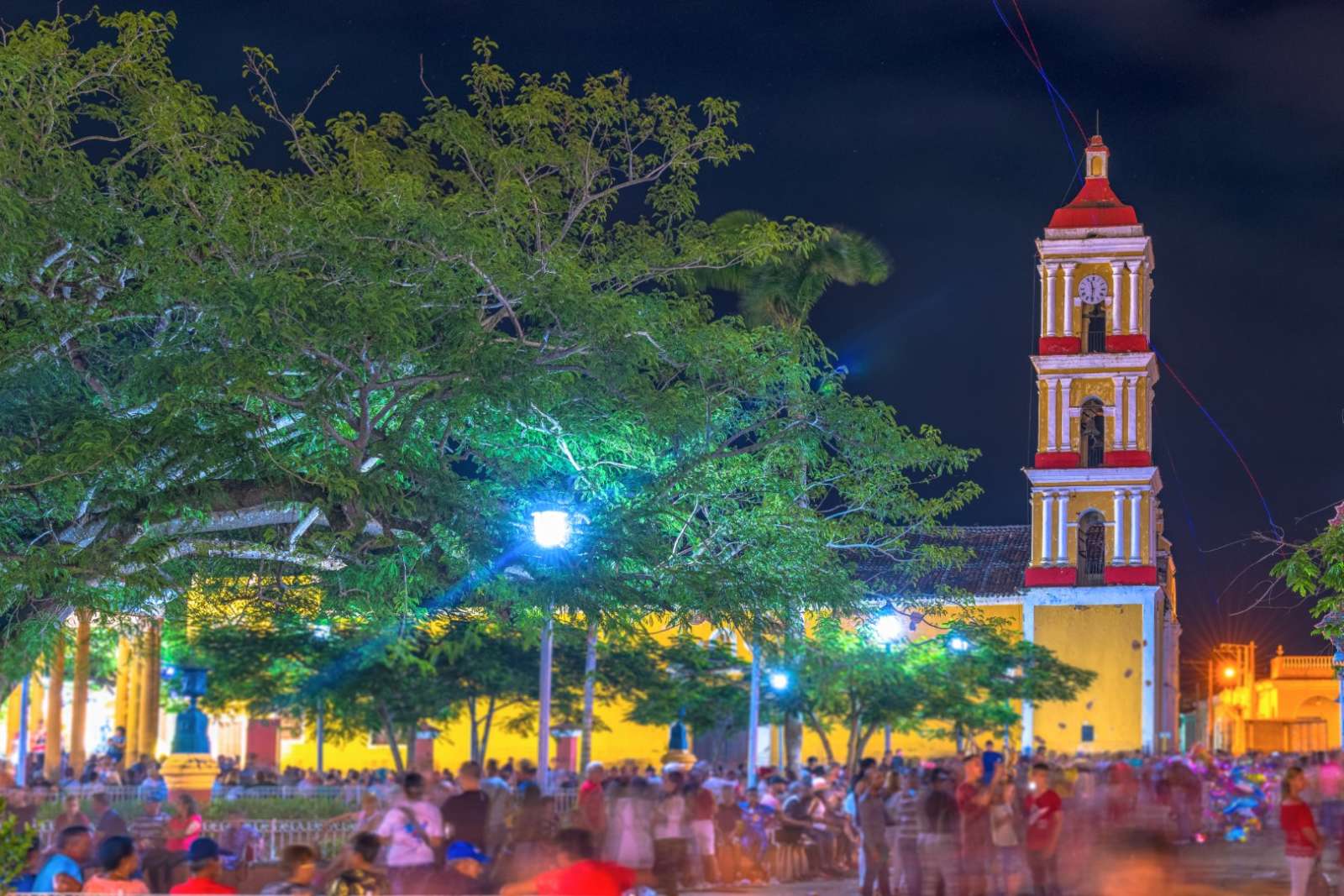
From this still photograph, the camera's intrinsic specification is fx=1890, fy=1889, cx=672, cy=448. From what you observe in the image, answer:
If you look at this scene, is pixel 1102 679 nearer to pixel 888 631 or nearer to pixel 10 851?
pixel 888 631

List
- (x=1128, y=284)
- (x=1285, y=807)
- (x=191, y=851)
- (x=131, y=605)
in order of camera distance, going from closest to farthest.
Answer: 1. (x=191, y=851)
2. (x=1285, y=807)
3. (x=131, y=605)
4. (x=1128, y=284)

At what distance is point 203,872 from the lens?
11539mm

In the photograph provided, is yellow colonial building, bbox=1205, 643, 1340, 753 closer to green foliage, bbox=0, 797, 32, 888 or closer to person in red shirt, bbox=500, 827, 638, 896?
person in red shirt, bbox=500, 827, 638, 896

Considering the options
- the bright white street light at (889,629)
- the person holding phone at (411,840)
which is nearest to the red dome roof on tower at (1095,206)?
the bright white street light at (889,629)

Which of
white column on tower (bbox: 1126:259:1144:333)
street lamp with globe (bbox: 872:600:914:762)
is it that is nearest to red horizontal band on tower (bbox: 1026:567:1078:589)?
white column on tower (bbox: 1126:259:1144:333)

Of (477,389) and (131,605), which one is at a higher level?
(477,389)

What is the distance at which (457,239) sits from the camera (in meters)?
16.8

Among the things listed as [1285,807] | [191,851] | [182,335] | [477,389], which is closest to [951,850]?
[1285,807]

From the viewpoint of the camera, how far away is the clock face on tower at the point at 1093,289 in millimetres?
52906

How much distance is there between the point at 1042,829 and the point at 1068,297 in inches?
1513

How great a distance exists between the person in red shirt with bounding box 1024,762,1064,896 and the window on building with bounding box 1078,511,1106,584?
125ft

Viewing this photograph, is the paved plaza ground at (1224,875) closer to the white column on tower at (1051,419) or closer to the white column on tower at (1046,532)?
the white column on tower at (1046,532)

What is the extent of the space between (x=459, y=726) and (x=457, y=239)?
38.5 m

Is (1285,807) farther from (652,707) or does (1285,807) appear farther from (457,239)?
(652,707)
